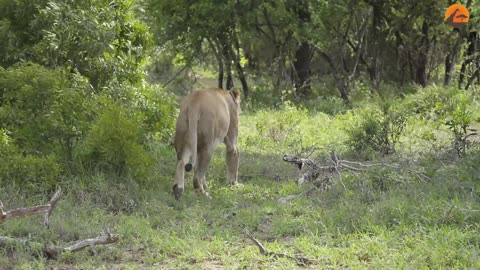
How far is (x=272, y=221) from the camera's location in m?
7.88

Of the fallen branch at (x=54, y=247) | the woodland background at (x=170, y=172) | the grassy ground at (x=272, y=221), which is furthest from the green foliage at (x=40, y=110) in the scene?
the fallen branch at (x=54, y=247)

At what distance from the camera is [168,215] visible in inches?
320

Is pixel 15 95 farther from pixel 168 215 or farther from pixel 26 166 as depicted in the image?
pixel 168 215

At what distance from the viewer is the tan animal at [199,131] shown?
9109 millimetres

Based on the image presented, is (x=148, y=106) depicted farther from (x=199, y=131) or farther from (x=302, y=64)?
(x=302, y=64)

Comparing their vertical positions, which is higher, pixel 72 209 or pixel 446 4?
pixel 446 4

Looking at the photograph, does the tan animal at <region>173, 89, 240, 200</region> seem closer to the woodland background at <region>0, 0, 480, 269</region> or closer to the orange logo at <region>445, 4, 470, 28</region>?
the woodland background at <region>0, 0, 480, 269</region>

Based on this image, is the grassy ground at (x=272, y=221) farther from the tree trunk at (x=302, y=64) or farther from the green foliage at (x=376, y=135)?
the tree trunk at (x=302, y=64)

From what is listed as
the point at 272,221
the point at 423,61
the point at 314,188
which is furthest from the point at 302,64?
the point at 272,221

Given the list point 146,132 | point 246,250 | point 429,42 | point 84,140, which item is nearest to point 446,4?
point 429,42

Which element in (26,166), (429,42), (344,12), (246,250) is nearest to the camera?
(246,250)

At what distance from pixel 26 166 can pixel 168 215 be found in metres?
1.57

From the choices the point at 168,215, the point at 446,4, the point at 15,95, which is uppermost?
the point at 446,4

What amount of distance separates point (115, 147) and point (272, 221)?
1.94 metres
